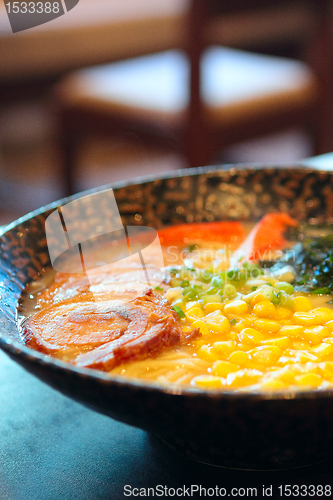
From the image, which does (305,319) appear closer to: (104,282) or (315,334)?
(315,334)

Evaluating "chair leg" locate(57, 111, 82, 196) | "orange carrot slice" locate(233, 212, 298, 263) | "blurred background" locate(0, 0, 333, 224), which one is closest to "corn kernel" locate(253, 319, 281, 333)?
"orange carrot slice" locate(233, 212, 298, 263)

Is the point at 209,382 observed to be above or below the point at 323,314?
above

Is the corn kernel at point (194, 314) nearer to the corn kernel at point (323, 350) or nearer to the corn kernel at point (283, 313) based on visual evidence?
the corn kernel at point (283, 313)

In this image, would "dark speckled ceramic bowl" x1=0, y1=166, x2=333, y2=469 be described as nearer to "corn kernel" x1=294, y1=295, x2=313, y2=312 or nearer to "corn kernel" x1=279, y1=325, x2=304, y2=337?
"corn kernel" x1=279, y1=325, x2=304, y2=337

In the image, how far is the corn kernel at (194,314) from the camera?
5.46 ft

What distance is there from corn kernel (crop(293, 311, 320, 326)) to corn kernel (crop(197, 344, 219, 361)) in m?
0.36

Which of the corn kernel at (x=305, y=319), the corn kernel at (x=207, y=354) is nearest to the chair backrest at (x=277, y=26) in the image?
the corn kernel at (x=305, y=319)

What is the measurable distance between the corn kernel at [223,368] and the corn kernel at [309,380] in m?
0.17

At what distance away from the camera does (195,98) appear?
16.6 ft

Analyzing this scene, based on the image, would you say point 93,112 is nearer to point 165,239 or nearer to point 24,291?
point 165,239

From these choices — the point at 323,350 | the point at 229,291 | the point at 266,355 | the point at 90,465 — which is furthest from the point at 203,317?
the point at 90,465

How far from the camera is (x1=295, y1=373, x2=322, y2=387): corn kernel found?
4.27ft

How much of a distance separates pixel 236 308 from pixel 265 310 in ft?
0.33

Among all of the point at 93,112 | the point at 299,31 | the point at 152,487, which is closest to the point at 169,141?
the point at 93,112
